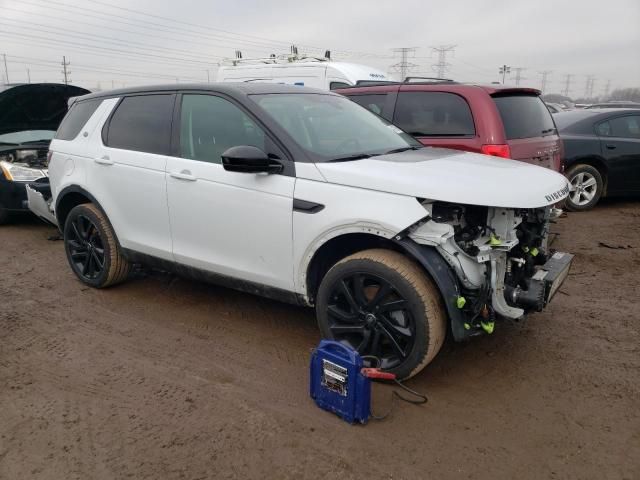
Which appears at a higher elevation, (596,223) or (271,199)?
(271,199)

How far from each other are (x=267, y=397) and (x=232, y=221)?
1191mm

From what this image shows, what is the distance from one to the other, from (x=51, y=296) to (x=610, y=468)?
439 cm

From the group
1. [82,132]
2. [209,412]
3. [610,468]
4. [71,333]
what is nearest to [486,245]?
[610,468]

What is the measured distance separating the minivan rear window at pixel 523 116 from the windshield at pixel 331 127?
169 cm

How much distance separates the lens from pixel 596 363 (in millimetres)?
3492

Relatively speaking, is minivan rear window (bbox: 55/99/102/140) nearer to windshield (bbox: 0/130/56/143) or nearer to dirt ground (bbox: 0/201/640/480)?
dirt ground (bbox: 0/201/640/480)

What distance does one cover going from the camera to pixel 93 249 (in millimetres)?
4781

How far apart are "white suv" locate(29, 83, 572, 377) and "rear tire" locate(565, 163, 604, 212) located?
489cm

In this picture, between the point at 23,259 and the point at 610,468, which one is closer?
the point at 610,468

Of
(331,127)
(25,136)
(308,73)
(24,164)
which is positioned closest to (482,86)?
(331,127)

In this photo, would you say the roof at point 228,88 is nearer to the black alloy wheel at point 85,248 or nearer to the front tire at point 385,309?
the black alloy wheel at point 85,248

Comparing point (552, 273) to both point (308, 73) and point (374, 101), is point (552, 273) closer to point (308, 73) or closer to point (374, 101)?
point (374, 101)

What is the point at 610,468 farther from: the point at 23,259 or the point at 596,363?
the point at 23,259

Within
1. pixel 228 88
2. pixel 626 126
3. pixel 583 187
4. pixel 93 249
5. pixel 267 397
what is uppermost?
pixel 228 88
